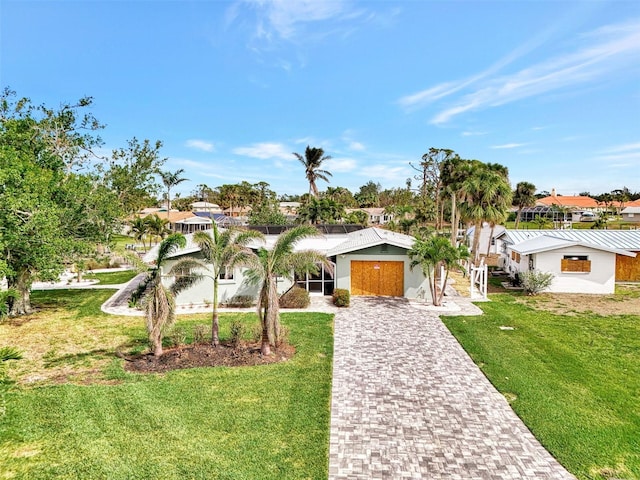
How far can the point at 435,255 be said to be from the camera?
18000mm

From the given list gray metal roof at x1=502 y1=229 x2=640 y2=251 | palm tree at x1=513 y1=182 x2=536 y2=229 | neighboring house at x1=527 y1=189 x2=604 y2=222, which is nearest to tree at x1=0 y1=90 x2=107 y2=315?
gray metal roof at x1=502 y1=229 x2=640 y2=251

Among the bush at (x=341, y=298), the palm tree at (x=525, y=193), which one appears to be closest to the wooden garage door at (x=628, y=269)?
the bush at (x=341, y=298)

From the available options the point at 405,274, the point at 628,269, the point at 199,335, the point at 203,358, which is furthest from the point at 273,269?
the point at 628,269

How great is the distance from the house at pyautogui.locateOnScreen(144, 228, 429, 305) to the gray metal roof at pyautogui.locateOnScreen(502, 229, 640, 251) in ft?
35.2

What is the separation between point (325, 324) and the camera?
627 inches

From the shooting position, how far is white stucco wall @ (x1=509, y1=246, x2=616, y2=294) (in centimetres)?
2248

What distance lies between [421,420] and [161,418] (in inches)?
218

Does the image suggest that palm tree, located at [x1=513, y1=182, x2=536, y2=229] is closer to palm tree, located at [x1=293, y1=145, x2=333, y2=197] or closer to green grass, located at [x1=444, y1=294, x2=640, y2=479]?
palm tree, located at [x1=293, y1=145, x2=333, y2=197]

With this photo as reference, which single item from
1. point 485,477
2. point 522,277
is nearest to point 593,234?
point 522,277

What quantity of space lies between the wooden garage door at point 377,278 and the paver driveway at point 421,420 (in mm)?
6999

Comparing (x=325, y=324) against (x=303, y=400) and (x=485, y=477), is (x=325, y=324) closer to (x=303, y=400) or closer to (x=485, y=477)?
(x=303, y=400)

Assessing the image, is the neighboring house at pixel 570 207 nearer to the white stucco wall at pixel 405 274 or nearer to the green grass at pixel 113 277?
the white stucco wall at pixel 405 274

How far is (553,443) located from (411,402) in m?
2.92

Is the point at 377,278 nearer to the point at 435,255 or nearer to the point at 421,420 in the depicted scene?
the point at 435,255
